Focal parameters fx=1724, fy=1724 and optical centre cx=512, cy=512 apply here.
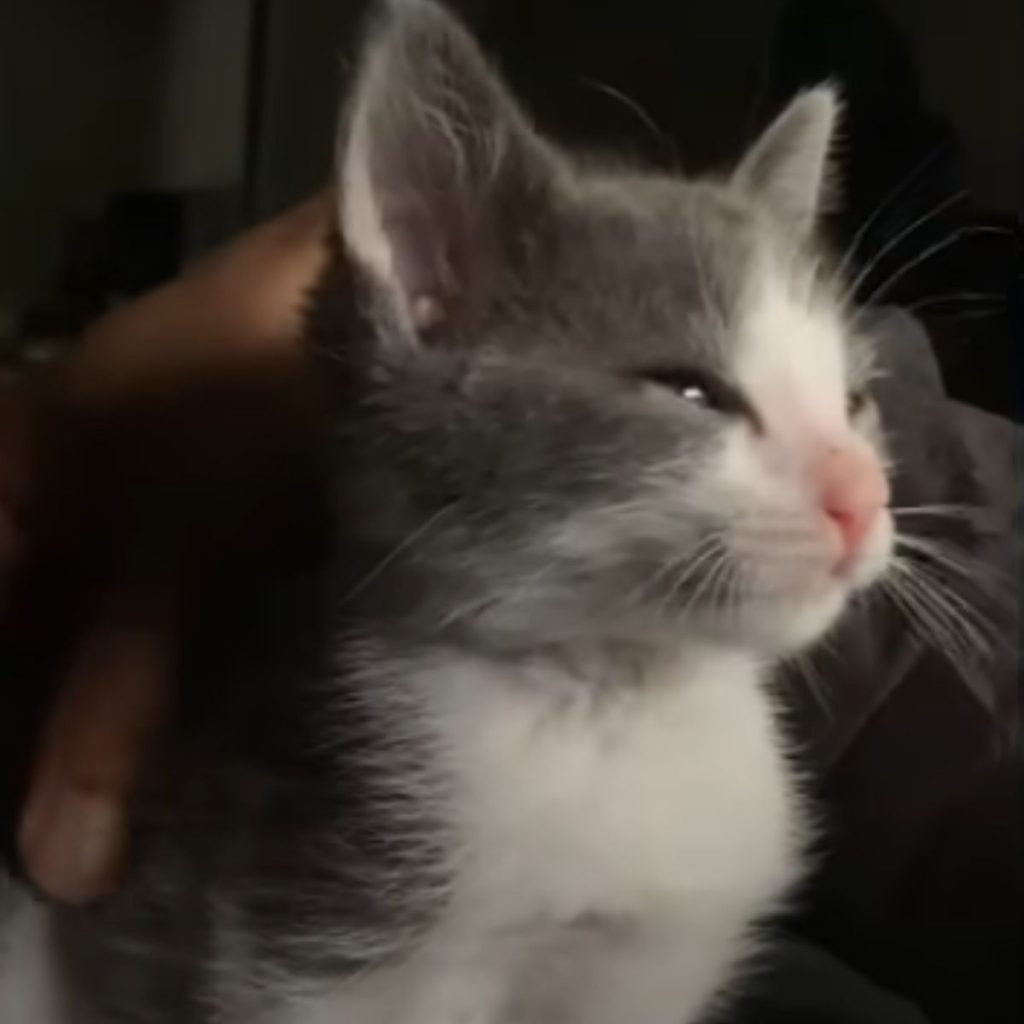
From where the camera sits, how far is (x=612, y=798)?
52 cm

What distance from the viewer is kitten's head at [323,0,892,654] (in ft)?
1.50

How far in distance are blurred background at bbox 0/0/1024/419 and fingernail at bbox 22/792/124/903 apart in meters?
0.16

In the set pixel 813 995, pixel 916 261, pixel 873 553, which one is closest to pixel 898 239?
pixel 916 261

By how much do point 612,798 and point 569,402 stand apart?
12 centimetres

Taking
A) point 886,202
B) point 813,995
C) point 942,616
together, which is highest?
point 886,202

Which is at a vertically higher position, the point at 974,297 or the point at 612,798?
the point at 974,297

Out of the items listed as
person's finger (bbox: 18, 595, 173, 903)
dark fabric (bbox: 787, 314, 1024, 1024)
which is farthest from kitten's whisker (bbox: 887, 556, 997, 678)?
person's finger (bbox: 18, 595, 173, 903)

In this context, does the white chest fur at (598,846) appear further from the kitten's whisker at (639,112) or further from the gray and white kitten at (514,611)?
the kitten's whisker at (639,112)

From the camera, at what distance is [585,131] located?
1.75 ft

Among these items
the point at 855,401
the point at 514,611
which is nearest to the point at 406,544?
the point at 514,611

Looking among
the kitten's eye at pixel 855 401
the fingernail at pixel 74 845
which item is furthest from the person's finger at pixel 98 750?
the kitten's eye at pixel 855 401

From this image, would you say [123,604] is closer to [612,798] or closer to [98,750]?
[98,750]

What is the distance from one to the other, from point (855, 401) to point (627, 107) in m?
0.11

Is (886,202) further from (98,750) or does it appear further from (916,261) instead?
(98,750)
